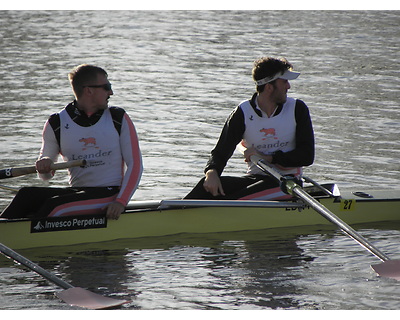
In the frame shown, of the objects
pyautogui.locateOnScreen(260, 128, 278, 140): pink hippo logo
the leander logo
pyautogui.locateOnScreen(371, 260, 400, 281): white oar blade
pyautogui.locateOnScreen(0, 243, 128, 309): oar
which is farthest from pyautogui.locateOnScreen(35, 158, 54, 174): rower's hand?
pyautogui.locateOnScreen(371, 260, 400, 281): white oar blade

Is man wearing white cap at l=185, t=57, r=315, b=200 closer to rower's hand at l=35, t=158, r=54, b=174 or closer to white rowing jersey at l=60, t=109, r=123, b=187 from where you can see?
white rowing jersey at l=60, t=109, r=123, b=187

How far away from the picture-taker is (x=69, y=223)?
7.85 m

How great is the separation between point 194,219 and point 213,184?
39cm

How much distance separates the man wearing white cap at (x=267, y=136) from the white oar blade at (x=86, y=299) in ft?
6.93

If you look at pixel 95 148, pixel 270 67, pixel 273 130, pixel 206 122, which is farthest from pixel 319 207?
pixel 206 122

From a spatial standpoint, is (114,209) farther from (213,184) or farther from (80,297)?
(80,297)

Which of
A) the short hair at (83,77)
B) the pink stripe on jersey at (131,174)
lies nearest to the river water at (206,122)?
the pink stripe on jersey at (131,174)

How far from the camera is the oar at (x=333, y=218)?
7.11 m

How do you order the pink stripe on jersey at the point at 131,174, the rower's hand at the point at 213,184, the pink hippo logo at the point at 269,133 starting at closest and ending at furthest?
the pink stripe on jersey at the point at 131,174 < the rower's hand at the point at 213,184 < the pink hippo logo at the point at 269,133

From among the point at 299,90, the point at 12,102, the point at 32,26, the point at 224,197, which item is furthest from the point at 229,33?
the point at 224,197

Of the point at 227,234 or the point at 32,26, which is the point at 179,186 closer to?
the point at 227,234

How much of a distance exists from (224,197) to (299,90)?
853 centimetres

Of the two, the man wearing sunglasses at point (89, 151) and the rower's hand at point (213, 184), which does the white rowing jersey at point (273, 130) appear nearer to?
the rower's hand at point (213, 184)

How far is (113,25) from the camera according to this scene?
25.3 metres
